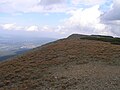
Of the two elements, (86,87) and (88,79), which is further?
(88,79)

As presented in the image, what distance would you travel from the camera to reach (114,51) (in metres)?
33.8

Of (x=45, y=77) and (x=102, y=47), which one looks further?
(x=102, y=47)

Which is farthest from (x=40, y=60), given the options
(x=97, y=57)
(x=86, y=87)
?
(x=86, y=87)

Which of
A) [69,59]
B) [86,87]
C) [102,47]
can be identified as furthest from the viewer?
[102,47]

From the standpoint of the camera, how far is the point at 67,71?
25.9m

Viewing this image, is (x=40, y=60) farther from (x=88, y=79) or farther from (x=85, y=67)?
(x=88, y=79)

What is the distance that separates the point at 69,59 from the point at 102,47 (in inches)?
331

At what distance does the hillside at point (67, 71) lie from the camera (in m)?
22.1

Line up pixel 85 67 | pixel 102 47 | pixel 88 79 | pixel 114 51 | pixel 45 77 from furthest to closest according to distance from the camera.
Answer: pixel 102 47 < pixel 114 51 < pixel 85 67 < pixel 45 77 < pixel 88 79

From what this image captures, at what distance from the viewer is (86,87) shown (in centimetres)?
2116

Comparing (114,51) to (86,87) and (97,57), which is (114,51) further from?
(86,87)

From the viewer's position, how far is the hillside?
72.6ft

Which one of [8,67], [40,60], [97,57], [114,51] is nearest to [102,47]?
[114,51]

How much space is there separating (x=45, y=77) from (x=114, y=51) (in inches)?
485
